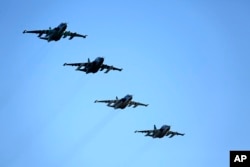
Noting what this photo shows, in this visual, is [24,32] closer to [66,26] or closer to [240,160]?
[66,26]

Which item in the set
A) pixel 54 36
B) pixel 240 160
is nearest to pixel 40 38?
pixel 54 36

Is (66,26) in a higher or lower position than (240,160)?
higher

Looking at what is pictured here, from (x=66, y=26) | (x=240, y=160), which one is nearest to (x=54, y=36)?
(x=66, y=26)

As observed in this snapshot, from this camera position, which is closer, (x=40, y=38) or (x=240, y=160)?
(x=240, y=160)

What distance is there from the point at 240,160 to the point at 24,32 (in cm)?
6308

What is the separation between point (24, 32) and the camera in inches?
7687

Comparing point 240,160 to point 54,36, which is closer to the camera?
point 240,160

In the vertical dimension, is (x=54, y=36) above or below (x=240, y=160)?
above

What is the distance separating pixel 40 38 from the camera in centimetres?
19988

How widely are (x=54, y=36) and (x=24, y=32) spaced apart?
7.43 metres

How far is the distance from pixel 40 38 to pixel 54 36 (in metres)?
3.78

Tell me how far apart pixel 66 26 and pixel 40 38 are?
716 centimetres

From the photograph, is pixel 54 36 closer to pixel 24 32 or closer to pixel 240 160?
pixel 24 32

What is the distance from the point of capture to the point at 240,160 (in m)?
160
